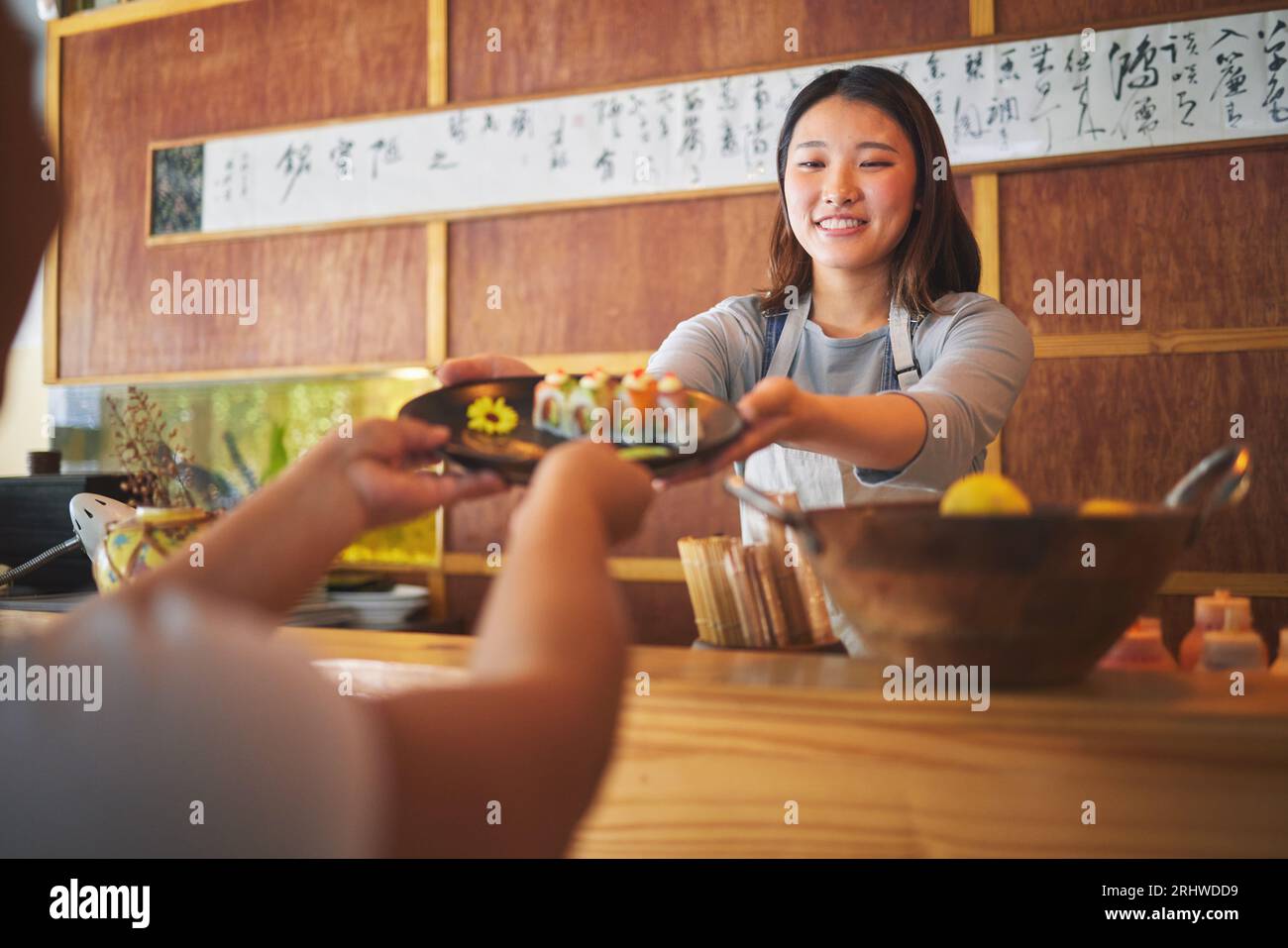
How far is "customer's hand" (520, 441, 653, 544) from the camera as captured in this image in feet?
2.35

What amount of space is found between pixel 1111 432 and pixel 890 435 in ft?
6.10

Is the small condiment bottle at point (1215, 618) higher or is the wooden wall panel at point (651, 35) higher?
the wooden wall panel at point (651, 35)

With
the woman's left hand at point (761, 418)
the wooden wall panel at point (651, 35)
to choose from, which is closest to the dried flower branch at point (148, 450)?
the wooden wall panel at point (651, 35)

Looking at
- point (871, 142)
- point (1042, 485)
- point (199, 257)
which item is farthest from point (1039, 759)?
point (199, 257)

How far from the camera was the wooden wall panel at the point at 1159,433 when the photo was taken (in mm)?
2797

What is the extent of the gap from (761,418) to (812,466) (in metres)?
0.92

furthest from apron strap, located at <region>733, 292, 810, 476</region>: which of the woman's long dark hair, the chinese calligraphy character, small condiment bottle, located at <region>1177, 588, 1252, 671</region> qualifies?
the chinese calligraphy character

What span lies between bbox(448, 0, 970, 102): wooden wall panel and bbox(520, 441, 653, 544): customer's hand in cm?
267

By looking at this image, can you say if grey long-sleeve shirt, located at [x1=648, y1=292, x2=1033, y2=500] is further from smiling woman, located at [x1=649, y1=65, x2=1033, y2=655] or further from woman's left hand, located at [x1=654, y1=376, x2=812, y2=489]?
woman's left hand, located at [x1=654, y1=376, x2=812, y2=489]

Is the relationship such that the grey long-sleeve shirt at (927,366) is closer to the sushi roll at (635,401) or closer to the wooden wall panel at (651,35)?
the sushi roll at (635,401)

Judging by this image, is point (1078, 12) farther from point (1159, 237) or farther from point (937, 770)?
point (937, 770)

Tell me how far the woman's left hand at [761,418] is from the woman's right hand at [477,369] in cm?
38

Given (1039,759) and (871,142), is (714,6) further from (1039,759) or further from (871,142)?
(1039,759)

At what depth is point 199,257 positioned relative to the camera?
13.2 feet
